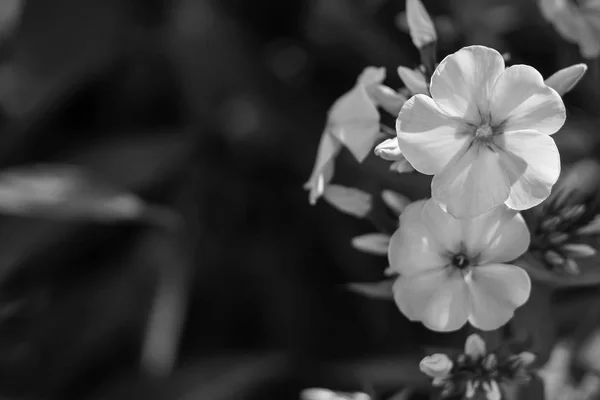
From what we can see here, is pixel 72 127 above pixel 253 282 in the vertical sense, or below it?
above

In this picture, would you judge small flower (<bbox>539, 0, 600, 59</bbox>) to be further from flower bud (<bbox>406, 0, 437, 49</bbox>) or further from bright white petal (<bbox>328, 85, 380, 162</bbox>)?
bright white petal (<bbox>328, 85, 380, 162</bbox>)

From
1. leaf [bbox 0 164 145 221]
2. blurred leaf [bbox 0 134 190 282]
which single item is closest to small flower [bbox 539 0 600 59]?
leaf [bbox 0 164 145 221]

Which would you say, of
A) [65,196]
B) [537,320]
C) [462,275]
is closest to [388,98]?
[462,275]

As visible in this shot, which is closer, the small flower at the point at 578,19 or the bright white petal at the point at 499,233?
the bright white petal at the point at 499,233

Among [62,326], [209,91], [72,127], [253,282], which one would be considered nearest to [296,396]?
[253,282]

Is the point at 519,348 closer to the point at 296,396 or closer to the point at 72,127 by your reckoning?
the point at 296,396

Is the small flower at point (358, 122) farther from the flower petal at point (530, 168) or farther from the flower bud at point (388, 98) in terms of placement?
the flower petal at point (530, 168)

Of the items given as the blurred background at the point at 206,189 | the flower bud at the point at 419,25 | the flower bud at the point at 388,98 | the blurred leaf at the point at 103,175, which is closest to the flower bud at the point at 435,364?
the flower bud at the point at 388,98
